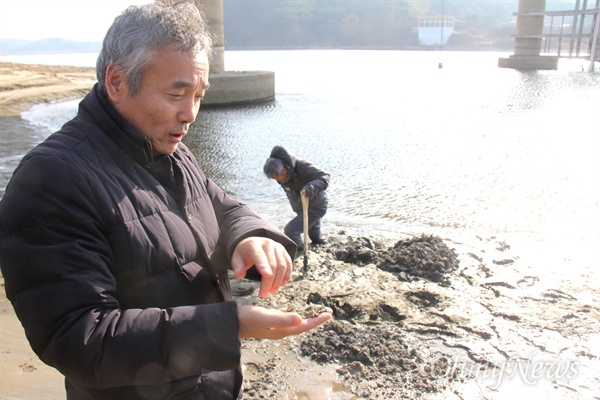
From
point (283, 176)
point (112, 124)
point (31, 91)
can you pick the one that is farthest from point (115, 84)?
point (31, 91)

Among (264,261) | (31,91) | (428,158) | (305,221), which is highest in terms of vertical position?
(264,261)

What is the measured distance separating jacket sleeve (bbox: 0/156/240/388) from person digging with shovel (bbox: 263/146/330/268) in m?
4.49

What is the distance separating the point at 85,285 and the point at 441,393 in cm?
268

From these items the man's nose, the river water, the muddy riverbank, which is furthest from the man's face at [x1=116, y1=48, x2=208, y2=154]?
the river water

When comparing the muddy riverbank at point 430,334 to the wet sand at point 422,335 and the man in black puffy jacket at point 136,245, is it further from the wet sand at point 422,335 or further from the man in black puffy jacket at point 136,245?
the man in black puffy jacket at point 136,245

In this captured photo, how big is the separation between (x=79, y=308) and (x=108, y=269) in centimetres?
12

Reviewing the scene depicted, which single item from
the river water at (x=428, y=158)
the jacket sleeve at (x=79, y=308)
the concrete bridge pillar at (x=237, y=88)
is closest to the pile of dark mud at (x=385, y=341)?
the river water at (x=428, y=158)

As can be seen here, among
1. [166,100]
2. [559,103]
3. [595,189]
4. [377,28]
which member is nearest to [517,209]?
[595,189]

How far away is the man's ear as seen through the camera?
154cm

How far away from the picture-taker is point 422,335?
13.1ft

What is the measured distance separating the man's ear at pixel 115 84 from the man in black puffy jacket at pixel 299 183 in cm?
427

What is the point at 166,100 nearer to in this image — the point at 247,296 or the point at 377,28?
the point at 247,296

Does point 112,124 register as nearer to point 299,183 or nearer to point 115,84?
point 115,84

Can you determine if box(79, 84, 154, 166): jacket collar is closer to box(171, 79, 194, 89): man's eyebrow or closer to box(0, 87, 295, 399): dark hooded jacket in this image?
box(0, 87, 295, 399): dark hooded jacket
